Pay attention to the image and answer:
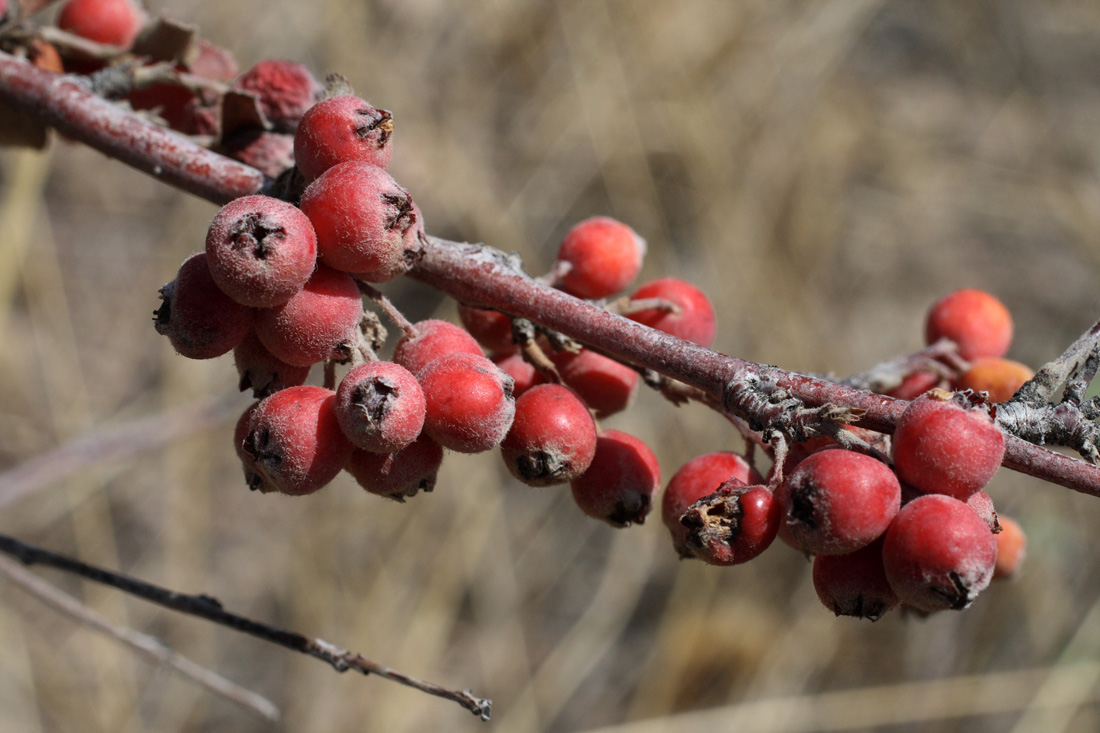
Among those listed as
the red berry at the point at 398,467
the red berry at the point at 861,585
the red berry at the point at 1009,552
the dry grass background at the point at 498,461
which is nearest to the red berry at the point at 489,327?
the red berry at the point at 398,467

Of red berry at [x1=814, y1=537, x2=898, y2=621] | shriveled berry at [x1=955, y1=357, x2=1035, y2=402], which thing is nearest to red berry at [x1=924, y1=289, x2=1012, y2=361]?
shriveled berry at [x1=955, y1=357, x2=1035, y2=402]

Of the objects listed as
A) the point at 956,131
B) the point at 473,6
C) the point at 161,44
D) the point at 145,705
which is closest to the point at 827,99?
the point at 956,131

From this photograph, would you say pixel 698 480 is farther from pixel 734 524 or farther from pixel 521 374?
pixel 521 374

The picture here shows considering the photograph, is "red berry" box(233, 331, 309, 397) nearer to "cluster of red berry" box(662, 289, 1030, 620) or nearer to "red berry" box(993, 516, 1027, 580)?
"cluster of red berry" box(662, 289, 1030, 620)

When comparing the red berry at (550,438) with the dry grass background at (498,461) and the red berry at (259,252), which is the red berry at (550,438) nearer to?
the red berry at (259,252)

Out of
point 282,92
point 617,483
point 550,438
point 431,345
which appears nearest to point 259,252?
point 431,345
